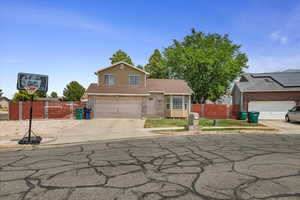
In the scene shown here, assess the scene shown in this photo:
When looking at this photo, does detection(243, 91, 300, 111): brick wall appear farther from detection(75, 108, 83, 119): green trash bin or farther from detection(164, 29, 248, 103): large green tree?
detection(75, 108, 83, 119): green trash bin

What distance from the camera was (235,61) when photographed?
29656 mm

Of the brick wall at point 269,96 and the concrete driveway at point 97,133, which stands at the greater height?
the brick wall at point 269,96

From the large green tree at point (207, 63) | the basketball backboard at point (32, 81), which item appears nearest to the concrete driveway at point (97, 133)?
the basketball backboard at point (32, 81)

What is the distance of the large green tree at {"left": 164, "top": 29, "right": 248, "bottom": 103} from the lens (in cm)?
2923

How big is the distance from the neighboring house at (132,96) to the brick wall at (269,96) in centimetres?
661

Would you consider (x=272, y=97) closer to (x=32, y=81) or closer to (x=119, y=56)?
(x=32, y=81)

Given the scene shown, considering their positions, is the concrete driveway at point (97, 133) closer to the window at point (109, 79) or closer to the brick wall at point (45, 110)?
the brick wall at point (45, 110)

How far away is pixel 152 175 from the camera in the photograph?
4.31 metres

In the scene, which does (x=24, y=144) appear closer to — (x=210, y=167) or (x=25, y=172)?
(x=25, y=172)

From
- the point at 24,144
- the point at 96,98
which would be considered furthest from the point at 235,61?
the point at 24,144

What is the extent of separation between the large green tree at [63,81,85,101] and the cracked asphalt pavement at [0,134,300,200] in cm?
5255

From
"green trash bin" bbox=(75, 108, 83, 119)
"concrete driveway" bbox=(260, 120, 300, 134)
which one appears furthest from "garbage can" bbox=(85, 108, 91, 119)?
"concrete driveway" bbox=(260, 120, 300, 134)

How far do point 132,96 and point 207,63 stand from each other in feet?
52.0

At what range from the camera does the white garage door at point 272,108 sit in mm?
19591
